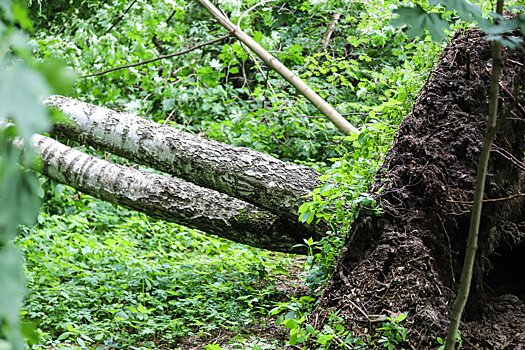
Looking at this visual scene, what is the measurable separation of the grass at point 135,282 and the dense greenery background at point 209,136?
13mm

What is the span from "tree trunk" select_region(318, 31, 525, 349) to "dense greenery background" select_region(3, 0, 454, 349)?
192 millimetres

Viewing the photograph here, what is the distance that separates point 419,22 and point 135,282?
133 inches

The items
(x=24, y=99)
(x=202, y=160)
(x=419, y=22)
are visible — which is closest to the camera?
(x=24, y=99)

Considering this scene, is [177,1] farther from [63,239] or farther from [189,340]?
[189,340]

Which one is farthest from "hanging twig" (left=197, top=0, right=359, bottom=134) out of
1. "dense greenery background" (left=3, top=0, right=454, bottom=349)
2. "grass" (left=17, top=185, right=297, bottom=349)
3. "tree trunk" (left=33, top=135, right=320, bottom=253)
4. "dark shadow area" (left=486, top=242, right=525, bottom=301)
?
"dark shadow area" (left=486, top=242, right=525, bottom=301)

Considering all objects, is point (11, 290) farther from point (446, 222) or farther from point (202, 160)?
point (202, 160)

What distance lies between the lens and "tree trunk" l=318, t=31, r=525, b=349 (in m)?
2.84

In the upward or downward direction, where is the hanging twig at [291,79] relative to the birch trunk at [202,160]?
upward

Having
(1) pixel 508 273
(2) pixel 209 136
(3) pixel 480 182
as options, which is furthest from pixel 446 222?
(2) pixel 209 136

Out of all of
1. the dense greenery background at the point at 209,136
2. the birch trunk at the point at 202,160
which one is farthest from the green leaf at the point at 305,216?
the birch trunk at the point at 202,160

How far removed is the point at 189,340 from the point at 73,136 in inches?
79.3

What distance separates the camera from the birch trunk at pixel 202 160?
4.20 metres

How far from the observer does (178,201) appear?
4.60 m

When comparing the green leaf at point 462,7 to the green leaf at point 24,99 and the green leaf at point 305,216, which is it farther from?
the green leaf at point 305,216
